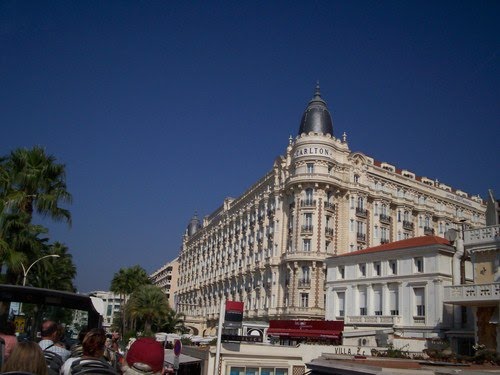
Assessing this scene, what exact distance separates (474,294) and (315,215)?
89.4 ft

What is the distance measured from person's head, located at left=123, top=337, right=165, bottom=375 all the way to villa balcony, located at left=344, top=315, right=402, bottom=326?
36467 millimetres

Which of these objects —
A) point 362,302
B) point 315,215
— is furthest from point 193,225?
point 362,302

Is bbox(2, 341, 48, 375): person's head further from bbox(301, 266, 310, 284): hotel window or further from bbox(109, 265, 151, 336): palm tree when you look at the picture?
bbox(109, 265, 151, 336): palm tree

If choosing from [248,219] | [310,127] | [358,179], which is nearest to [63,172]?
[310,127]

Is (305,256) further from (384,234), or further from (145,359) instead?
(145,359)

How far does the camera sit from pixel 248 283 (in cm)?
6700

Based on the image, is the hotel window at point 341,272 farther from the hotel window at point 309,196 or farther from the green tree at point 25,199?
the green tree at point 25,199

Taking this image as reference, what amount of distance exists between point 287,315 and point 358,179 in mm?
17833

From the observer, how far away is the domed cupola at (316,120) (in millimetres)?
58719

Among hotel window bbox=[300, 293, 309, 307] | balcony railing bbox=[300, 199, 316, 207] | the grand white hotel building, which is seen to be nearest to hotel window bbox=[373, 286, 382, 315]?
the grand white hotel building

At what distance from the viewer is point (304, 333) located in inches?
1594

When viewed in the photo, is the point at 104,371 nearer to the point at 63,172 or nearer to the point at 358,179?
the point at 63,172

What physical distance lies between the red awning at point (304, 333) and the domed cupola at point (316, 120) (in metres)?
23.4

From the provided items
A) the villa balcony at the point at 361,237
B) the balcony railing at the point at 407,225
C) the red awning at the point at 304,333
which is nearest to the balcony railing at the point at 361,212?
the villa balcony at the point at 361,237
